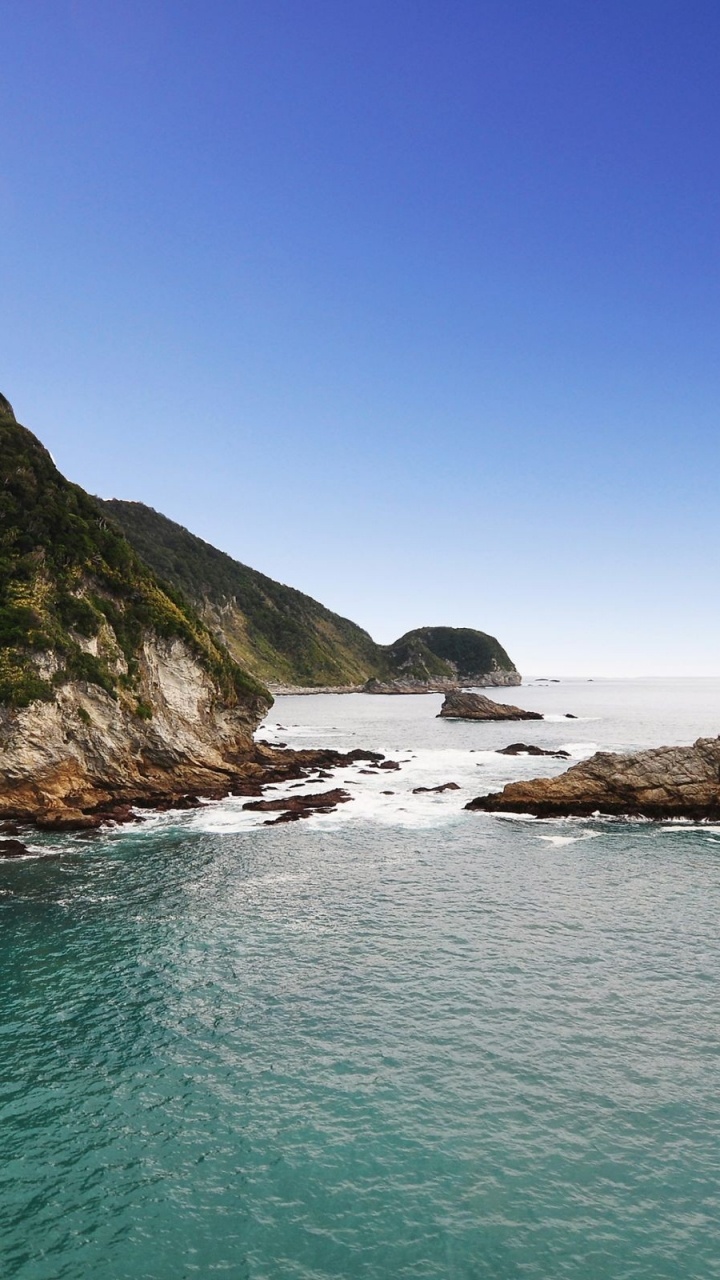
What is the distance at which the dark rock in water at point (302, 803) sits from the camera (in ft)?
188

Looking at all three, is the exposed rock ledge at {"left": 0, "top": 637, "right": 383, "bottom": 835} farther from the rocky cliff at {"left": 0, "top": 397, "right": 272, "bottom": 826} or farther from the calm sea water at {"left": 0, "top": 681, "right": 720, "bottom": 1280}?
the calm sea water at {"left": 0, "top": 681, "right": 720, "bottom": 1280}

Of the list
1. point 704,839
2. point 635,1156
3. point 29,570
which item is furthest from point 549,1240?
point 29,570

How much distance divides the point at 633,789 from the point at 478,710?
12012cm

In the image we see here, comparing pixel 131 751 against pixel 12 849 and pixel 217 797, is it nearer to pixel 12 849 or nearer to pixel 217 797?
pixel 217 797

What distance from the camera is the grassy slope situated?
52875 mm

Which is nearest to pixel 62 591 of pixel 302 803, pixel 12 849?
pixel 12 849

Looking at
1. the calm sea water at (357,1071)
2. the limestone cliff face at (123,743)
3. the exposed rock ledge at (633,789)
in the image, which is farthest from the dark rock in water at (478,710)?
the calm sea water at (357,1071)

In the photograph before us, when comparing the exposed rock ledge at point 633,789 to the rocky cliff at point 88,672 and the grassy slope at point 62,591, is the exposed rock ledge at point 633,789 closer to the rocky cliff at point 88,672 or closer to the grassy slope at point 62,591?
the rocky cliff at point 88,672

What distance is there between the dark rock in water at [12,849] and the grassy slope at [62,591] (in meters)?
10.8

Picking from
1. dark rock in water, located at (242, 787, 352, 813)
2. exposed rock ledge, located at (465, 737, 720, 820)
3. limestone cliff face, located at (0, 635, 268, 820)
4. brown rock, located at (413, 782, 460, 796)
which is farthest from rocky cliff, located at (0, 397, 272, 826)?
exposed rock ledge, located at (465, 737, 720, 820)

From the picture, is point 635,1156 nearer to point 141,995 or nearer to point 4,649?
point 141,995

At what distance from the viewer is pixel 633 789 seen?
5669cm

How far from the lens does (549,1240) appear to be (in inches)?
566

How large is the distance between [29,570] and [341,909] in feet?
136
